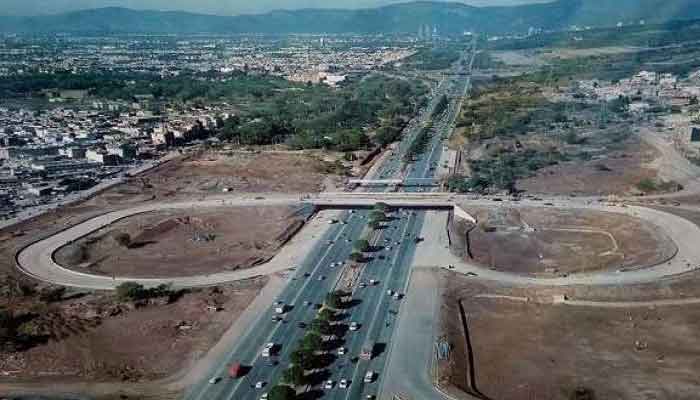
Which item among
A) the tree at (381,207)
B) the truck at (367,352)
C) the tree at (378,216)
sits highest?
the tree at (381,207)

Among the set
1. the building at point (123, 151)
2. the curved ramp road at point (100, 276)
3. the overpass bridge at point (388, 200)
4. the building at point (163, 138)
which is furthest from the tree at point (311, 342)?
the building at point (163, 138)

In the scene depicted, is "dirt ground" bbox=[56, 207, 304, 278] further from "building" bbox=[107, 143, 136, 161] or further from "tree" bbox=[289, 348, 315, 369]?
"building" bbox=[107, 143, 136, 161]

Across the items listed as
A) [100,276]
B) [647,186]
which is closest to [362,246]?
[100,276]

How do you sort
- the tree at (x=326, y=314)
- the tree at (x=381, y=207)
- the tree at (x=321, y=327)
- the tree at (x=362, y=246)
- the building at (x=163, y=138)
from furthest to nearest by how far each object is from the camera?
the building at (x=163, y=138), the tree at (x=381, y=207), the tree at (x=362, y=246), the tree at (x=326, y=314), the tree at (x=321, y=327)

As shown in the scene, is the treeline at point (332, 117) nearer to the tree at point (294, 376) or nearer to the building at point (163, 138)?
the building at point (163, 138)

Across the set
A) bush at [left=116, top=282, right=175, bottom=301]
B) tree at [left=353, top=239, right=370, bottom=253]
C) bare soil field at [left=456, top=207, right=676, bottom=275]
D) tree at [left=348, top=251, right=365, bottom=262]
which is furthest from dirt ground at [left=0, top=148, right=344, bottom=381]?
bare soil field at [left=456, top=207, right=676, bottom=275]

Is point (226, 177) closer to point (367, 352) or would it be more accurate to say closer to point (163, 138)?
point (163, 138)

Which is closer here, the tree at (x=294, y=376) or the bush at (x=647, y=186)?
the tree at (x=294, y=376)

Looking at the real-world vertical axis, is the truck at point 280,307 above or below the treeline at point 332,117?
below
